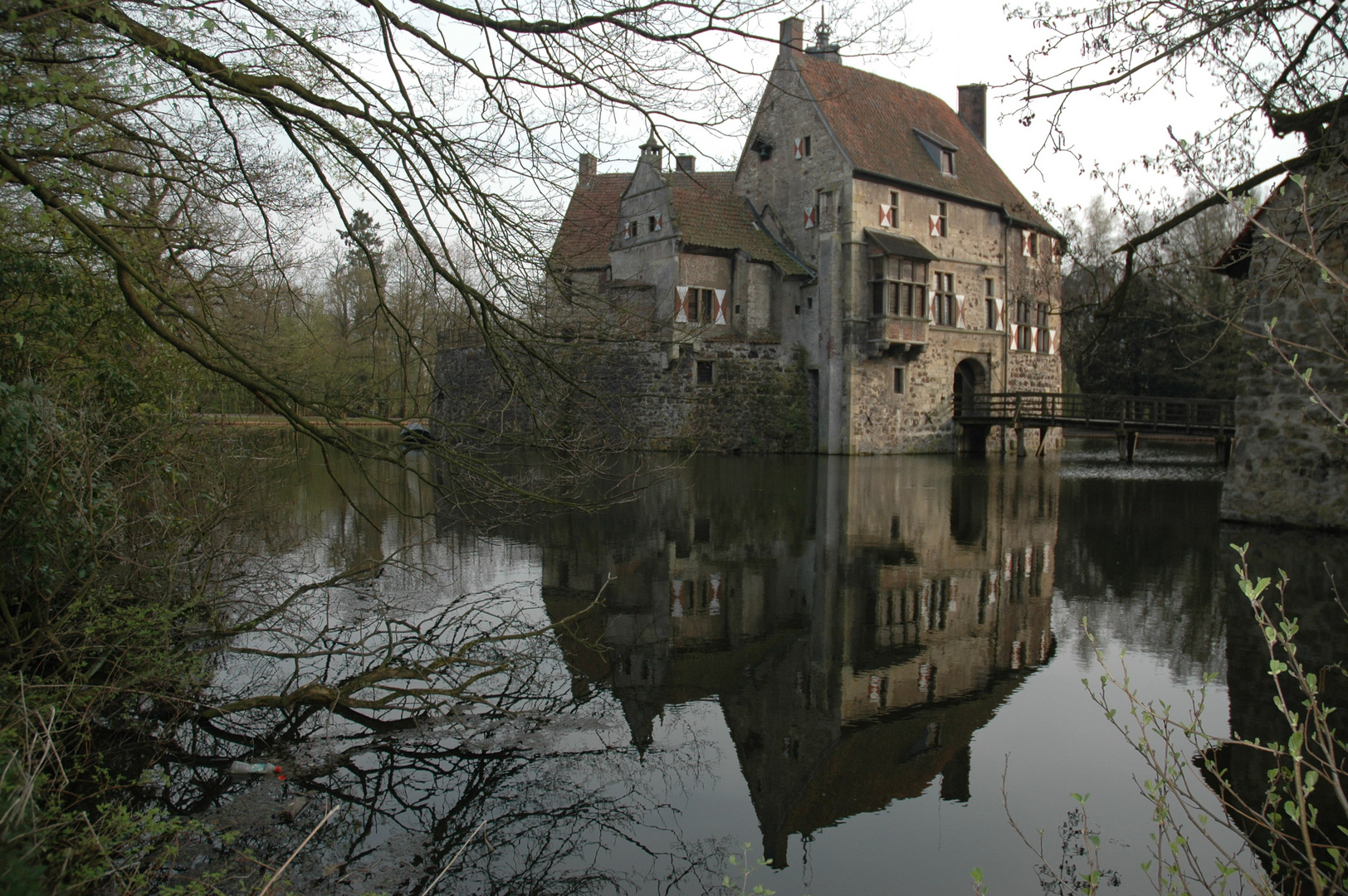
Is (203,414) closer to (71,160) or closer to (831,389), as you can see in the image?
(71,160)

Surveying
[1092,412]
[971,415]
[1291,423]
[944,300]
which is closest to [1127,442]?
[1092,412]

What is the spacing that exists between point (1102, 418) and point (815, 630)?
23.2 metres

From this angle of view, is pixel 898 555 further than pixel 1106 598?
Yes

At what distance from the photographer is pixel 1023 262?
33531mm

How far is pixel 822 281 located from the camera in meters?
28.9

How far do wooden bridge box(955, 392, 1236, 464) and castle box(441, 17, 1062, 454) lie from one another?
659mm

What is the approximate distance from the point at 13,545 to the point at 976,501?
15072 millimetres

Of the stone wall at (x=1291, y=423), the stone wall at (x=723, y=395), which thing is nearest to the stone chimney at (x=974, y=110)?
the stone wall at (x=723, y=395)

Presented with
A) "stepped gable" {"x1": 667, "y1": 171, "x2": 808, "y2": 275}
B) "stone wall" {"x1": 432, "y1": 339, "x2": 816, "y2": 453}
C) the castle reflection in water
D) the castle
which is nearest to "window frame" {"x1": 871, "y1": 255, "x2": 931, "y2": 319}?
the castle

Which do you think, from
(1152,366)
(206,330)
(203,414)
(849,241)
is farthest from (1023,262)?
(206,330)

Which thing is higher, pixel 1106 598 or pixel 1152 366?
pixel 1152 366

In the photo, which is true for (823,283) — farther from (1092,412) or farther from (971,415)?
(1092,412)

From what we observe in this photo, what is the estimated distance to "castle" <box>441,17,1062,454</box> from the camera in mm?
28422

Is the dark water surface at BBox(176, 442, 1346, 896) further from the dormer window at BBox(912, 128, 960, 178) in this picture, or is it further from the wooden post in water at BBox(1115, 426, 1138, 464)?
the dormer window at BBox(912, 128, 960, 178)
